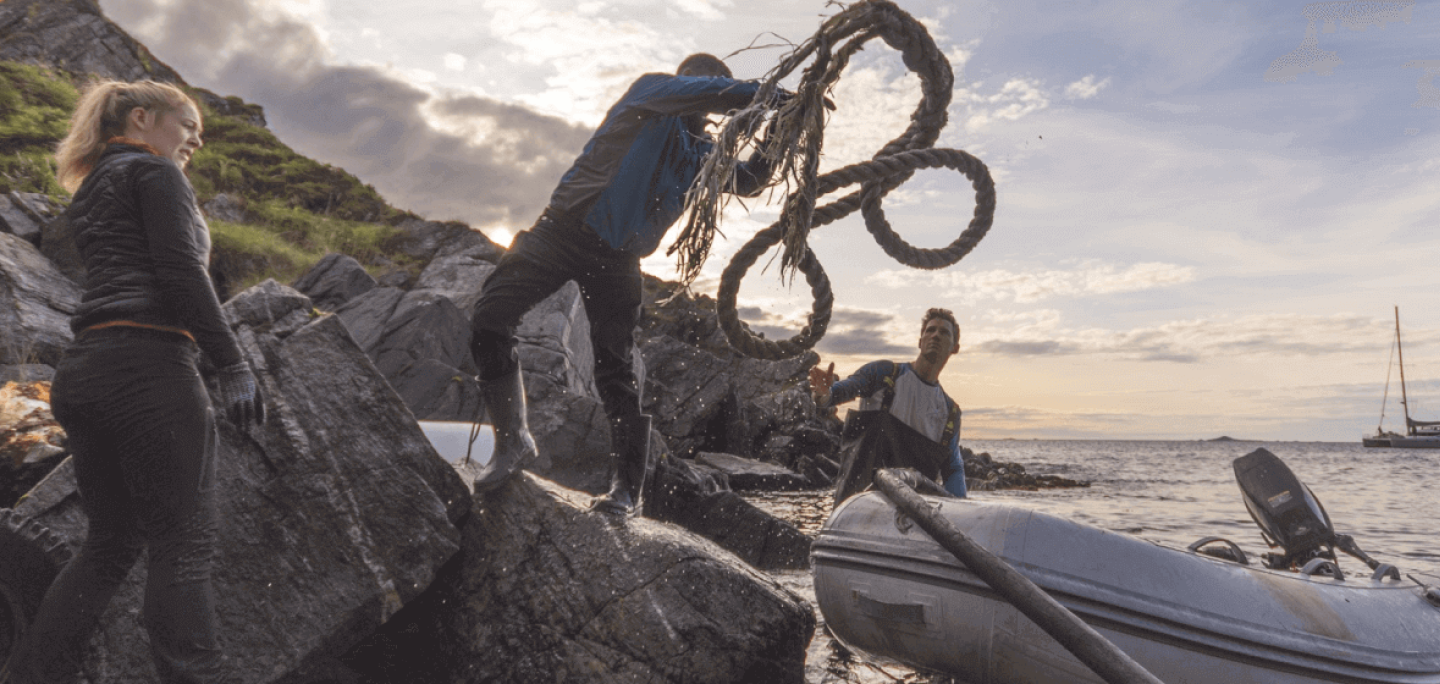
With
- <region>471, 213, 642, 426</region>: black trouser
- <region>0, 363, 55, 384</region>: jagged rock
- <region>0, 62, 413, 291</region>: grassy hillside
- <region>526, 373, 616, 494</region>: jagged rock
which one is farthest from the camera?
<region>0, 62, 413, 291</region>: grassy hillside

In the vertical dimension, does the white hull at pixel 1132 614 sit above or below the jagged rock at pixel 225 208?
below

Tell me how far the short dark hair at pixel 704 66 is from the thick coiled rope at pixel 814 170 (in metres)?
0.80

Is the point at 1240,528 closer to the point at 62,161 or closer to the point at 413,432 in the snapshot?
A: the point at 413,432

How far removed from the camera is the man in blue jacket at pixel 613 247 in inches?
137

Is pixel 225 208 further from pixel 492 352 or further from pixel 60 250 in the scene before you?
pixel 492 352

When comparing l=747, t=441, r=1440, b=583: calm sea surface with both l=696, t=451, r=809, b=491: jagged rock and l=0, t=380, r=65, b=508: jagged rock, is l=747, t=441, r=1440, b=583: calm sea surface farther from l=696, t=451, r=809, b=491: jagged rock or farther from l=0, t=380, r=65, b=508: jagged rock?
l=0, t=380, r=65, b=508: jagged rock

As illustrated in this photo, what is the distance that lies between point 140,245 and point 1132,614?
4.23 meters

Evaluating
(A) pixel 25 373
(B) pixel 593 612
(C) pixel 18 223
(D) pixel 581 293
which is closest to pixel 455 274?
(C) pixel 18 223

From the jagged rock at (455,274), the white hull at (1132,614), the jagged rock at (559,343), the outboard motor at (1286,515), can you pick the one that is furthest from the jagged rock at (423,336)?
the outboard motor at (1286,515)

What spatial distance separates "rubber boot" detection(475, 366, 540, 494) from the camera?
12.3 ft

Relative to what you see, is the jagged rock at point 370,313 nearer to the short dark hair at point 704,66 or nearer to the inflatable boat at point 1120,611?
the short dark hair at point 704,66

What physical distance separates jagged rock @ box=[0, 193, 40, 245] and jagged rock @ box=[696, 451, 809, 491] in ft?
41.8

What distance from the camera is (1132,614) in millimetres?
3305

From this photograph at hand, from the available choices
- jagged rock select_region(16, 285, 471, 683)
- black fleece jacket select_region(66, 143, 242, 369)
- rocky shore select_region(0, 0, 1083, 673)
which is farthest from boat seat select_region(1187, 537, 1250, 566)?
black fleece jacket select_region(66, 143, 242, 369)
